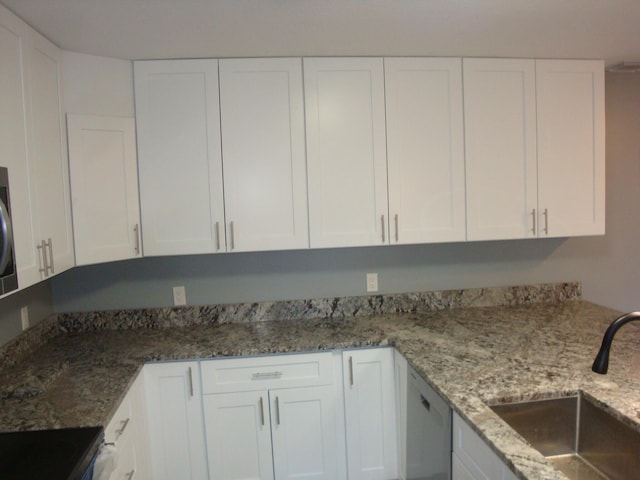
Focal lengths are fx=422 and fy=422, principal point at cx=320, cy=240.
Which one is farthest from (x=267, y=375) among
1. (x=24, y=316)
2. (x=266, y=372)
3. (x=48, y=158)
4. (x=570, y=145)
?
(x=570, y=145)

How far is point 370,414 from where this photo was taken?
6.95 ft

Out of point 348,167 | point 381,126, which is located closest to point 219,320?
point 348,167

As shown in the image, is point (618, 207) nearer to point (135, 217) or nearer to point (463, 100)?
point (463, 100)

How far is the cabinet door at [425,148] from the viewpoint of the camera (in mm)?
2189

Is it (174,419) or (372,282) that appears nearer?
(174,419)

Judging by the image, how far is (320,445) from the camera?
82.8 inches

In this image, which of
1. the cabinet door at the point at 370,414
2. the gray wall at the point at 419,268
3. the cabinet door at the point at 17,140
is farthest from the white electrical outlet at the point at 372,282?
the cabinet door at the point at 17,140

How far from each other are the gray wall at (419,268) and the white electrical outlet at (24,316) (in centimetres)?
29

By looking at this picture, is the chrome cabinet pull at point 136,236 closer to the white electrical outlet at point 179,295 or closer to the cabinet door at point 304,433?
the white electrical outlet at point 179,295

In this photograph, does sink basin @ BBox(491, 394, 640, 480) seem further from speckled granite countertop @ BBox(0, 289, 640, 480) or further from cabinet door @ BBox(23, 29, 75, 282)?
cabinet door @ BBox(23, 29, 75, 282)

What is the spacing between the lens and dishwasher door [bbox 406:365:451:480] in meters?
1.52

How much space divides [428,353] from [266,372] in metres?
0.78

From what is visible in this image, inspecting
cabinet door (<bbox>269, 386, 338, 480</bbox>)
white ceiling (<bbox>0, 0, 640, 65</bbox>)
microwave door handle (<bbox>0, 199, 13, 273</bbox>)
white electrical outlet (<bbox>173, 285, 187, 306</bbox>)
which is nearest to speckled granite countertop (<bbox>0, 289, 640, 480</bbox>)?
white electrical outlet (<bbox>173, 285, 187, 306</bbox>)

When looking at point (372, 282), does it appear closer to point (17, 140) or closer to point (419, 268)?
point (419, 268)
